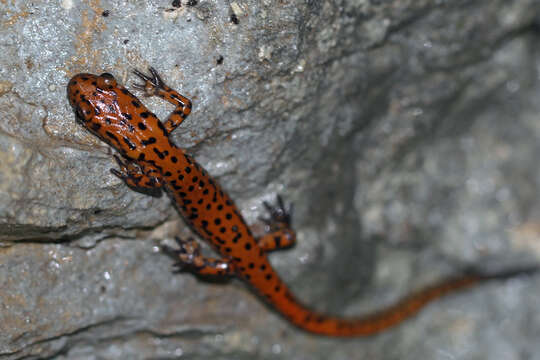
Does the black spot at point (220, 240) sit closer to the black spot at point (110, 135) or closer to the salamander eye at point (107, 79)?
the black spot at point (110, 135)

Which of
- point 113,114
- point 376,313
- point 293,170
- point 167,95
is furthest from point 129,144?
point 376,313

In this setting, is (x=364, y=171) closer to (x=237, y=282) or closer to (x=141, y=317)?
(x=237, y=282)

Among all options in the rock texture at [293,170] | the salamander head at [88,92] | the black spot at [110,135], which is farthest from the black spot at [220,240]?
the salamander head at [88,92]

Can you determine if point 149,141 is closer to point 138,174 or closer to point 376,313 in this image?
point 138,174

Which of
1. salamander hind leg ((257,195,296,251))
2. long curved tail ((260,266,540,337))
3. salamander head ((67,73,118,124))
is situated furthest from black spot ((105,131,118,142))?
long curved tail ((260,266,540,337))

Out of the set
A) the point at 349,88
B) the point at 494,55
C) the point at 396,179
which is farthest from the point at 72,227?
the point at 494,55

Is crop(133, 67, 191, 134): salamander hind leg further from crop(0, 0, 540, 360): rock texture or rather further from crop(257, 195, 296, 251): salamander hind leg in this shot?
crop(257, 195, 296, 251): salamander hind leg
